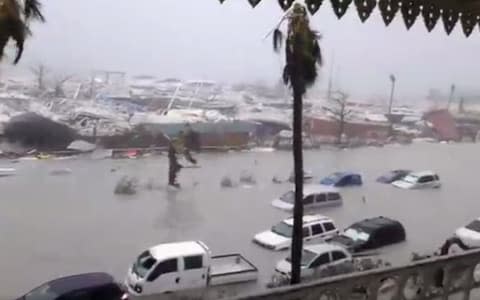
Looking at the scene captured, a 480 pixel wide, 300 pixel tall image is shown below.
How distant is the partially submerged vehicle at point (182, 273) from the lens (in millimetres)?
2859

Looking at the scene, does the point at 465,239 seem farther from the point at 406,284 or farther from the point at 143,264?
the point at 406,284

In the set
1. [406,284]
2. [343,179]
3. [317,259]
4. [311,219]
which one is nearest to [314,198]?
[311,219]

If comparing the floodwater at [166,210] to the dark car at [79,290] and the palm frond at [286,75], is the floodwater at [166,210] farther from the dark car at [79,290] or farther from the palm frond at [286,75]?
the palm frond at [286,75]

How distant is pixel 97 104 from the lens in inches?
138

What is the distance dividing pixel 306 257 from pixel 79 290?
1.17 m

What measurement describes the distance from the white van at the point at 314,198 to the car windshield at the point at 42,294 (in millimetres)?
1429

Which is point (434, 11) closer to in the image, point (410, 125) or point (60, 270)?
point (60, 270)

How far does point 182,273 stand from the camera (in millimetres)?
2900

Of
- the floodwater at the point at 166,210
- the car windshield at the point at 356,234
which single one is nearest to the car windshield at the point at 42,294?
the floodwater at the point at 166,210

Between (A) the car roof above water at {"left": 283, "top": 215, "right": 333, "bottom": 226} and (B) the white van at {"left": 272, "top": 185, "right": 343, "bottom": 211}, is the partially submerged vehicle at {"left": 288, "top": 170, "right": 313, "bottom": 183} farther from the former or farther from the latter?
(A) the car roof above water at {"left": 283, "top": 215, "right": 333, "bottom": 226}

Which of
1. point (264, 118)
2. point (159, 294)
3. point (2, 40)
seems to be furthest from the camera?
point (264, 118)

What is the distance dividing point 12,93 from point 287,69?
1532 millimetres

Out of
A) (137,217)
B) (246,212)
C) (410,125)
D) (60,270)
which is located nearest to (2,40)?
(60,270)

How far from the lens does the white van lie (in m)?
3.58
